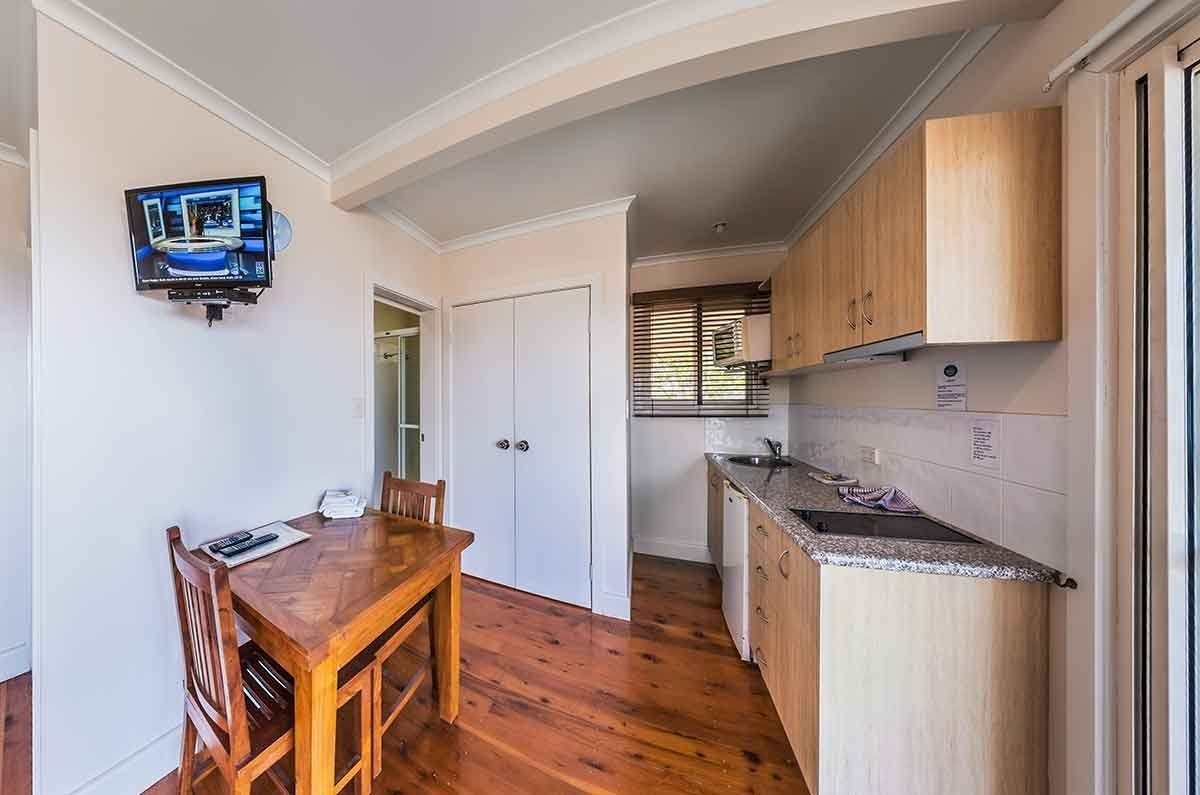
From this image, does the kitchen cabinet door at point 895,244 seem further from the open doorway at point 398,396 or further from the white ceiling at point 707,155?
the open doorway at point 398,396

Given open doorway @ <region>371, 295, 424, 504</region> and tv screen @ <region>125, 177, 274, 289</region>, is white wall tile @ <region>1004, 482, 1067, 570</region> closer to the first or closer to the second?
tv screen @ <region>125, 177, 274, 289</region>

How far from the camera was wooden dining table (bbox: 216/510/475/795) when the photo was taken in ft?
2.97

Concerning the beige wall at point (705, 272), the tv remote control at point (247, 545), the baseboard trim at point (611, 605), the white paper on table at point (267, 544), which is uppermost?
the beige wall at point (705, 272)

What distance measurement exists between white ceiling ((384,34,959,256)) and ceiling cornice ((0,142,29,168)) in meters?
1.47

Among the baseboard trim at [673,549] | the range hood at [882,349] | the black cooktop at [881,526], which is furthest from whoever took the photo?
the baseboard trim at [673,549]

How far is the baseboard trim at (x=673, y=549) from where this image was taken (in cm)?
290

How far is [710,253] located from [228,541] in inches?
132

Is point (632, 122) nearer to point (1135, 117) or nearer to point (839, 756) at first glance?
point (1135, 117)

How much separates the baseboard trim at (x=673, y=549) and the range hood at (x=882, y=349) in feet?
6.29

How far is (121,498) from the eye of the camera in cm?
120

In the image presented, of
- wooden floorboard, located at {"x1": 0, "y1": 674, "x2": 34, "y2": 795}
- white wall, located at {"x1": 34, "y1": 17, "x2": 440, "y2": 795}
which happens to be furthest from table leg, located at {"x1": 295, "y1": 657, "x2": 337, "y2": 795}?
wooden floorboard, located at {"x1": 0, "y1": 674, "x2": 34, "y2": 795}

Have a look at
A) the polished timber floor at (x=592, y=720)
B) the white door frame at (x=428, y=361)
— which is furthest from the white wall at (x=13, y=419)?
the white door frame at (x=428, y=361)

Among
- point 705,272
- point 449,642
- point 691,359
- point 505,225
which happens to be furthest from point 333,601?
point 705,272

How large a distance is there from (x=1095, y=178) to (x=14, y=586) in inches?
167
